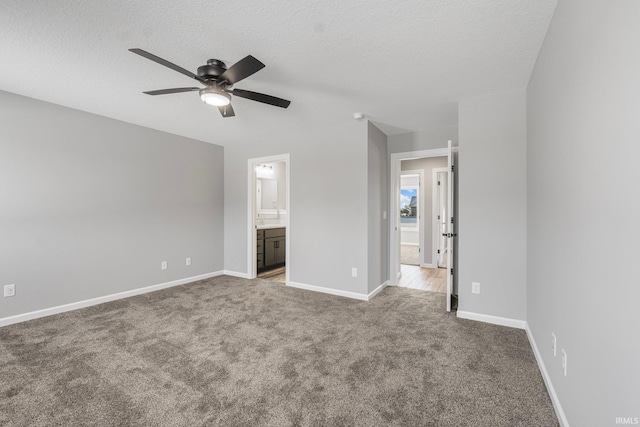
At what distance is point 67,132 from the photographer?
10.7ft

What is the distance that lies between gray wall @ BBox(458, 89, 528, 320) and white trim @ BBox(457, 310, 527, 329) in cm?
4

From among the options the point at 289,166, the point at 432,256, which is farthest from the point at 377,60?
the point at 432,256

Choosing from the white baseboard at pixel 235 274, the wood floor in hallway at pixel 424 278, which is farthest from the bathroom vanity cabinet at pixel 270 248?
the wood floor in hallway at pixel 424 278

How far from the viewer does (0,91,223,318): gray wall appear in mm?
2924

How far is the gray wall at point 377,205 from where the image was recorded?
3779mm

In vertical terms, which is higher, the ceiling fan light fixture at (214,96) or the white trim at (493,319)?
the ceiling fan light fixture at (214,96)

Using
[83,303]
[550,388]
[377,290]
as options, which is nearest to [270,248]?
[377,290]

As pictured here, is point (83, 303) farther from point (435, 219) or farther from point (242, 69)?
point (435, 219)

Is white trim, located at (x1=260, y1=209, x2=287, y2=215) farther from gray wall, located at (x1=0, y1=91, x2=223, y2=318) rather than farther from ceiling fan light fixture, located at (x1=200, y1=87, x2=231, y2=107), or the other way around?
ceiling fan light fixture, located at (x1=200, y1=87, x2=231, y2=107)

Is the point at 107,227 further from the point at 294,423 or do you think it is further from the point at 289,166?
the point at 294,423

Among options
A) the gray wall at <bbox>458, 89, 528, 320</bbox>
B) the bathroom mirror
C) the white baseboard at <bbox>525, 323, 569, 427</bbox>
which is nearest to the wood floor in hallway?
the gray wall at <bbox>458, 89, 528, 320</bbox>

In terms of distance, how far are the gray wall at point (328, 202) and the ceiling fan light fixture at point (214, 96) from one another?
1.89m

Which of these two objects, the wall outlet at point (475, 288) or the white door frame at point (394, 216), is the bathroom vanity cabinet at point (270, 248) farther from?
the wall outlet at point (475, 288)

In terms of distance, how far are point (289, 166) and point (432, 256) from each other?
362cm
